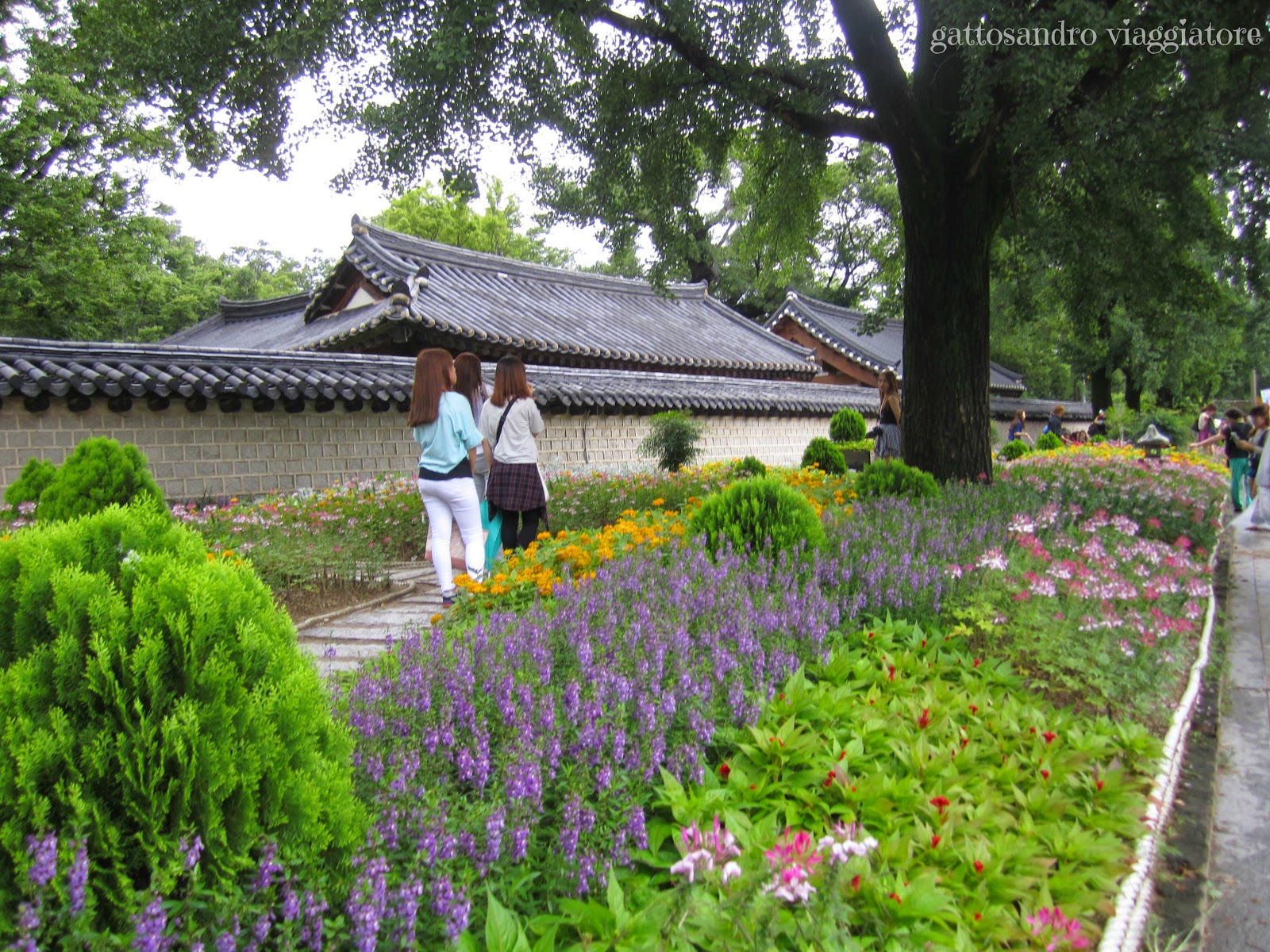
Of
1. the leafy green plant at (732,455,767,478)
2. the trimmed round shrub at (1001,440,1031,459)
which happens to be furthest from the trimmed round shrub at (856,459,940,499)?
the trimmed round shrub at (1001,440,1031,459)

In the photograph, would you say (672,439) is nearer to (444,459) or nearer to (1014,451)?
(444,459)

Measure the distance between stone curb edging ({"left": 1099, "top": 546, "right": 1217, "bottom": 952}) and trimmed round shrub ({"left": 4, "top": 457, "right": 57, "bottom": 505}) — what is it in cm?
772

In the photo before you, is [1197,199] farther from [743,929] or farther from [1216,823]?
[743,929]

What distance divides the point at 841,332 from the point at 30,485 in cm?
2752

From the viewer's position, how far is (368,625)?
5.57m

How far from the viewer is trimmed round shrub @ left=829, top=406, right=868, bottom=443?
773 inches

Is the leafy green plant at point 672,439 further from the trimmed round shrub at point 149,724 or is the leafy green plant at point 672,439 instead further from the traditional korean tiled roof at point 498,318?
the trimmed round shrub at point 149,724

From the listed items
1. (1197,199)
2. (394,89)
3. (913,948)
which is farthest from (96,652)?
(1197,199)

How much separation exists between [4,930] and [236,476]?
988 cm

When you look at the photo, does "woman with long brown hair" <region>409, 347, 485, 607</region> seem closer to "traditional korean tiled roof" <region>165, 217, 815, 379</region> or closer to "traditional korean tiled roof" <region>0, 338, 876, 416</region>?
"traditional korean tiled roof" <region>0, 338, 876, 416</region>

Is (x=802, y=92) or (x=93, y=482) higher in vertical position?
(x=802, y=92)

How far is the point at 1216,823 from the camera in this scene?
3.52 meters

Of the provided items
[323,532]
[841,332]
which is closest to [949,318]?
[323,532]

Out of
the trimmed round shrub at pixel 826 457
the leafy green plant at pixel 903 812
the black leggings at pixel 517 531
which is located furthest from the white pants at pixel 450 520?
the trimmed round shrub at pixel 826 457
